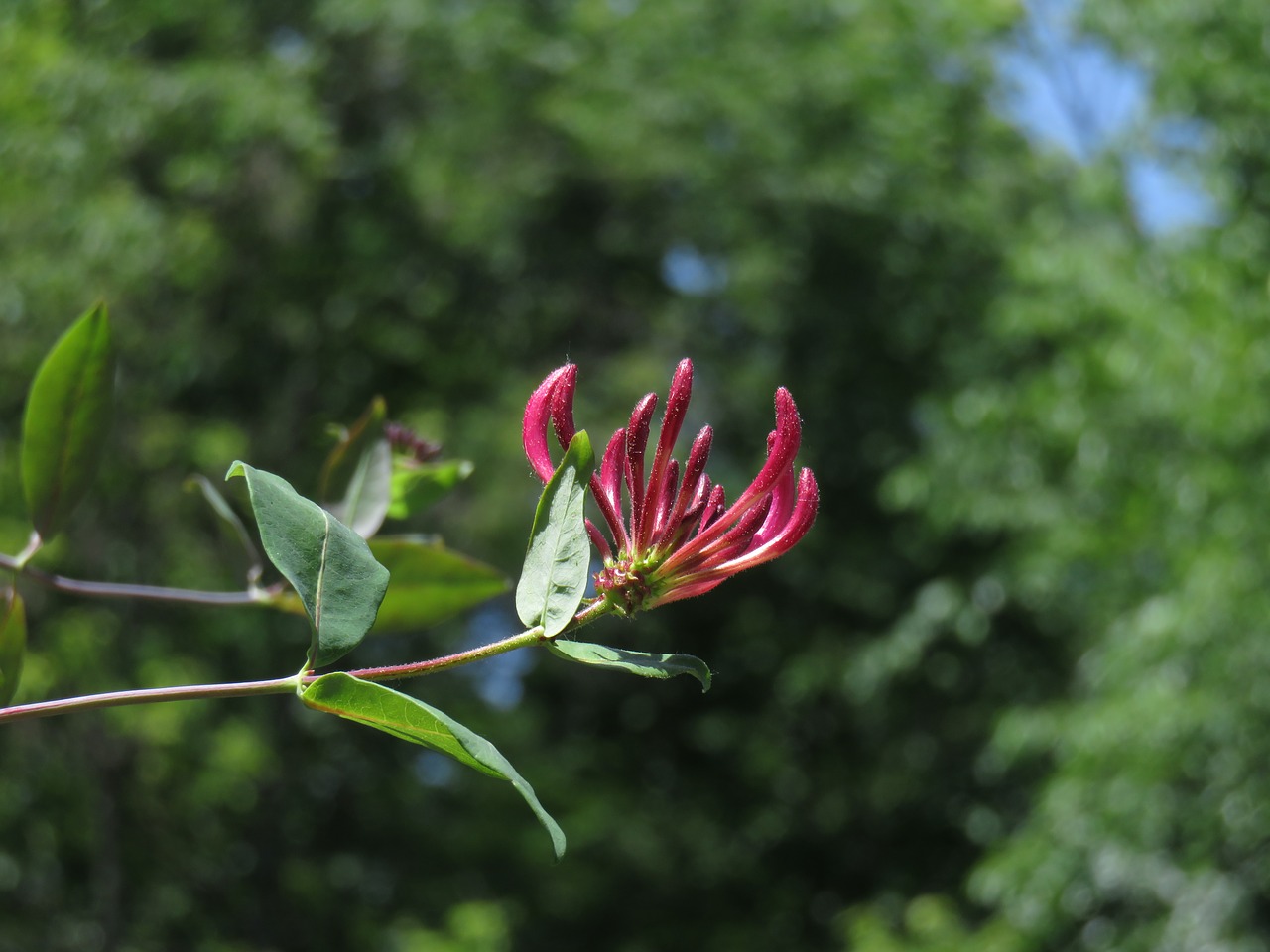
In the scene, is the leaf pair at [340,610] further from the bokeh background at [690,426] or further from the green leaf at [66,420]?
the bokeh background at [690,426]

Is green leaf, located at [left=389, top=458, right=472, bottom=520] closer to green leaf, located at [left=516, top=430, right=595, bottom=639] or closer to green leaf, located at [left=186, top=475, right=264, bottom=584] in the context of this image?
green leaf, located at [left=186, top=475, right=264, bottom=584]

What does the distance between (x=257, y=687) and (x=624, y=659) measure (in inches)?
4.1

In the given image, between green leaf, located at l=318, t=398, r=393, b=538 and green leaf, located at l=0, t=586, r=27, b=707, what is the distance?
0.69ft

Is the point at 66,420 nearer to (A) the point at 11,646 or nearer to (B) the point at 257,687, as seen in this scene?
(A) the point at 11,646

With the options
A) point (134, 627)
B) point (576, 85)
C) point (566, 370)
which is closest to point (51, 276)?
point (134, 627)

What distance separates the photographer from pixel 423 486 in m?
0.79

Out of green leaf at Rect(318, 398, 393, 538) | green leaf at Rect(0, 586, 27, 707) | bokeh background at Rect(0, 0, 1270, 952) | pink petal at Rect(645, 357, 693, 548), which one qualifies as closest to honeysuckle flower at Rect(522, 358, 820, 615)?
pink petal at Rect(645, 357, 693, 548)

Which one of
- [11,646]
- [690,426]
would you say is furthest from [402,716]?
[690,426]

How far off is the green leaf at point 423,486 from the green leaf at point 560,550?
0.32m

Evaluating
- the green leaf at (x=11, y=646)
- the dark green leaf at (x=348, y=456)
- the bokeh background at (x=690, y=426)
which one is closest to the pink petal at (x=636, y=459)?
the green leaf at (x=11, y=646)

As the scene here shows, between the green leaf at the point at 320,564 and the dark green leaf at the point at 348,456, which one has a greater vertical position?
the green leaf at the point at 320,564

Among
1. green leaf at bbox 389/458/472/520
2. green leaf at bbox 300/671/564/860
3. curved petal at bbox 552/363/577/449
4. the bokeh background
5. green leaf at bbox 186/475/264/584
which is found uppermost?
curved petal at bbox 552/363/577/449

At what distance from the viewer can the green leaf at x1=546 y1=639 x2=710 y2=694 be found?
420 mm

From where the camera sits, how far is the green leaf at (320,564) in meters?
0.44
